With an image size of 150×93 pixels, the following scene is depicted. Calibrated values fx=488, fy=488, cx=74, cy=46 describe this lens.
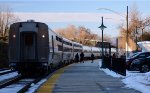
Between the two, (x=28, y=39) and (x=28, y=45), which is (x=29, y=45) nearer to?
(x=28, y=45)

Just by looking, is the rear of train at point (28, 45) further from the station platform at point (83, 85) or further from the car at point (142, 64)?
the car at point (142, 64)

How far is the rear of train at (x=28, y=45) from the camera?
31.4 m

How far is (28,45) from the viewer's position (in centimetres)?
3181

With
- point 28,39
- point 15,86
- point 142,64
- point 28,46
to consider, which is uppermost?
point 28,39

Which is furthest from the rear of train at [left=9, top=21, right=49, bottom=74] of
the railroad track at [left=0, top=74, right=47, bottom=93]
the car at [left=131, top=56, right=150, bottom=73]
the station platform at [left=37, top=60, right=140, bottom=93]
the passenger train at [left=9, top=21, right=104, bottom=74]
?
the car at [left=131, top=56, right=150, bottom=73]

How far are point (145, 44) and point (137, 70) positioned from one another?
59.5 feet

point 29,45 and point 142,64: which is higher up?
point 29,45

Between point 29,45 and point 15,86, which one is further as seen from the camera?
point 29,45

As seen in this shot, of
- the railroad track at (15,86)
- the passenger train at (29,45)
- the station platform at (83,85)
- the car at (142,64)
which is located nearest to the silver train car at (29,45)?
the passenger train at (29,45)

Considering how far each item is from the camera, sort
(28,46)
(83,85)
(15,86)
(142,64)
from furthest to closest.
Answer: (142,64) < (28,46) < (15,86) < (83,85)

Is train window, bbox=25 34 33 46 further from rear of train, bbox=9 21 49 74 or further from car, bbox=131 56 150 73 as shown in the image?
car, bbox=131 56 150 73

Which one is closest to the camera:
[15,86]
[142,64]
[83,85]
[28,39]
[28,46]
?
[83,85]

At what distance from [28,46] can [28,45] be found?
0.22 ft

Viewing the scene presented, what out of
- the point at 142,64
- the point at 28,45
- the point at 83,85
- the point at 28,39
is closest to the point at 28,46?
the point at 28,45
